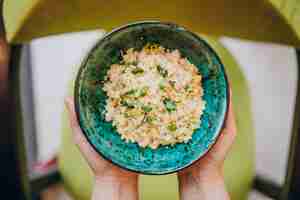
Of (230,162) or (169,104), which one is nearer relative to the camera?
(169,104)

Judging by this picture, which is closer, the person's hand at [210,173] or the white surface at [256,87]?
the person's hand at [210,173]

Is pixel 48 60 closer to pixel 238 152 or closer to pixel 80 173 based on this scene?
pixel 80 173

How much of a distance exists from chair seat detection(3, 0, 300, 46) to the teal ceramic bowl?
0.21ft

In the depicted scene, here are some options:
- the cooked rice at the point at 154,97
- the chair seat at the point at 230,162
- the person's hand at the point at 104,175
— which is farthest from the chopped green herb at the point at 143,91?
the chair seat at the point at 230,162

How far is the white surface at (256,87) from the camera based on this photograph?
163cm

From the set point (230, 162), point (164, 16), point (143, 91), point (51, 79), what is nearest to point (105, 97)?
point (143, 91)

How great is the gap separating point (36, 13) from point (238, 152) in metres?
0.59

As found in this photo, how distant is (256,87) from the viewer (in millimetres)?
1660

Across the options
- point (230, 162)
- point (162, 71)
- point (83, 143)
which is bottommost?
point (230, 162)

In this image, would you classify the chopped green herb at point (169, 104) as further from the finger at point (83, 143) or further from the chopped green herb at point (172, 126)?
the finger at point (83, 143)

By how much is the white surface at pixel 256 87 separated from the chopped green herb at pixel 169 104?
3.05 ft

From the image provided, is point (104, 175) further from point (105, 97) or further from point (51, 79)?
point (51, 79)

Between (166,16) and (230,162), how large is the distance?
0.43 meters

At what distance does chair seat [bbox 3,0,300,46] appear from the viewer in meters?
0.68
